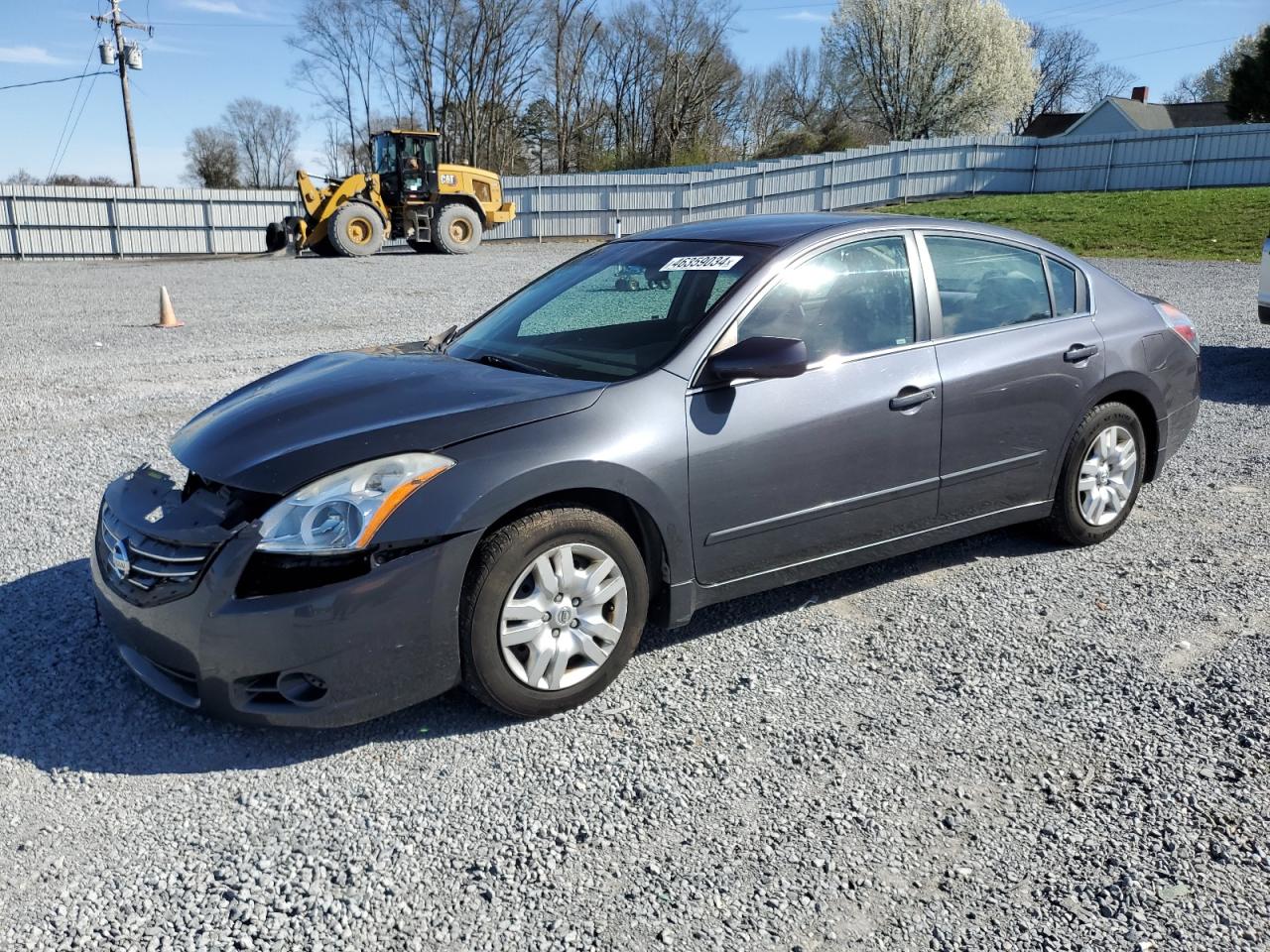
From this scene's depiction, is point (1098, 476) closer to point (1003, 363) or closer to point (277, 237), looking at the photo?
point (1003, 363)

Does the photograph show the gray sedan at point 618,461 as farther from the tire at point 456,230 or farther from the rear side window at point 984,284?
the tire at point 456,230

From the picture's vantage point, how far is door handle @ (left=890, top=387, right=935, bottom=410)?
3998 mm

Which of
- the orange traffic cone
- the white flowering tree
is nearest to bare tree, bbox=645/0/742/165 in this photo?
the white flowering tree

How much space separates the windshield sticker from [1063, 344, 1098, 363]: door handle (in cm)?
165

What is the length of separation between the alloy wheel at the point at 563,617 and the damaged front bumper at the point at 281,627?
203mm

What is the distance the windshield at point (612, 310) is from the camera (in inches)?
151

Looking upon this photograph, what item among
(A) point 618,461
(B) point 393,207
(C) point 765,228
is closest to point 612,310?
(C) point 765,228

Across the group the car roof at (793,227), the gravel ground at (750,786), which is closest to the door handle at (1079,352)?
the car roof at (793,227)

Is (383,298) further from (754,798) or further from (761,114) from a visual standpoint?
(761,114)

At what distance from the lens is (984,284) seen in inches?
177

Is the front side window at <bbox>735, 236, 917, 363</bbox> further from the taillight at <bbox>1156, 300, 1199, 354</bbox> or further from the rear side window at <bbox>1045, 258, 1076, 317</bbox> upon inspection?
the taillight at <bbox>1156, 300, 1199, 354</bbox>

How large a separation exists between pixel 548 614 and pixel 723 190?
32.2 meters

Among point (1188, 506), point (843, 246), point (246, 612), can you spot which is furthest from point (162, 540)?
point (1188, 506)

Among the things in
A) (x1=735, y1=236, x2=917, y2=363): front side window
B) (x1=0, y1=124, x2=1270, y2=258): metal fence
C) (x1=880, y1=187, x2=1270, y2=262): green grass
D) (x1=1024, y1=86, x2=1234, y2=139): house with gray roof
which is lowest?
(x1=735, y1=236, x2=917, y2=363): front side window
